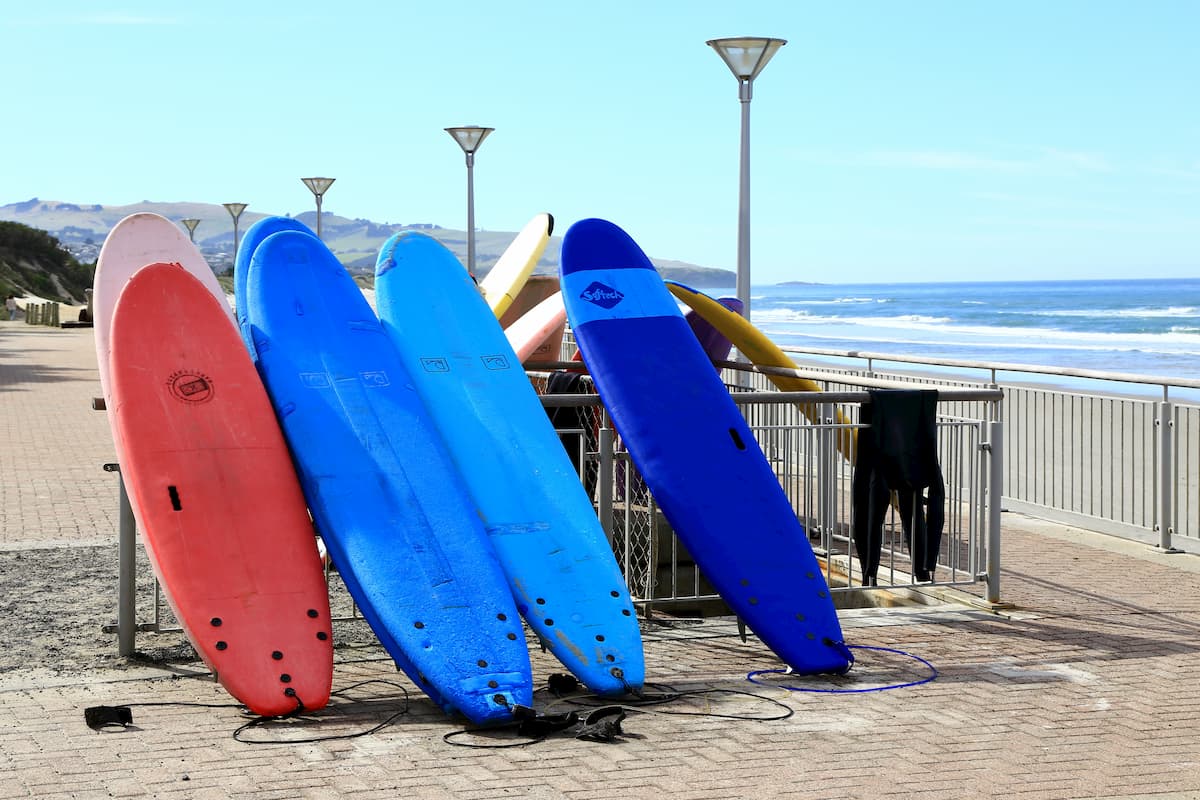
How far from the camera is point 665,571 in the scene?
31.9 ft

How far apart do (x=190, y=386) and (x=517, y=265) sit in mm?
6712

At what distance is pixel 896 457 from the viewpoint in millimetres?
8320

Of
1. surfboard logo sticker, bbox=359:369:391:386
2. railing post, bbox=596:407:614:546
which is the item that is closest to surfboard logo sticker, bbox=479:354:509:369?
surfboard logo sticker, bbox=359:369:391:386

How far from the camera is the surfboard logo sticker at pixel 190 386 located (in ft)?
23.6

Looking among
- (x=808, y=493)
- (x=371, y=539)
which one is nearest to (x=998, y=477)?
(x=808, y=493)

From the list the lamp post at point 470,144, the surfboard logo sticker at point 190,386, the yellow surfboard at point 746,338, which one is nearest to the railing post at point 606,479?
the surfboard logo sticker at point 190,386

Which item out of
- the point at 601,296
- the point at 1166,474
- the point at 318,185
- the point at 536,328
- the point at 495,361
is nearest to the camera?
the point at 495,361

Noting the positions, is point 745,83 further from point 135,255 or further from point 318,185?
point 318,185

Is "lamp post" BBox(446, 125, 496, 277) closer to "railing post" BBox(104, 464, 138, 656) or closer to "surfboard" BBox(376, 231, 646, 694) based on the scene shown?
"surfboard" BBox(376, 231, 646, 694)

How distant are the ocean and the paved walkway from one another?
69.1ft

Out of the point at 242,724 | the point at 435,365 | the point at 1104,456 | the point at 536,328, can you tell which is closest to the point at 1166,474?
the point at 1104,456

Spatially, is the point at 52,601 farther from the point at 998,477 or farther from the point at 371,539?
the point at 998,477

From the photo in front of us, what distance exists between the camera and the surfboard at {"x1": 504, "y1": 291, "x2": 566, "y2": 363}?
39.0ft

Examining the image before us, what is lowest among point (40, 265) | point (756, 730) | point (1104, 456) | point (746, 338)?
point (756, 730)
